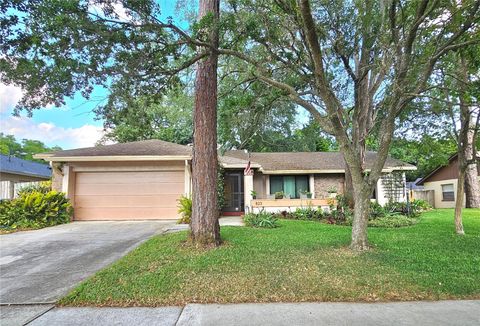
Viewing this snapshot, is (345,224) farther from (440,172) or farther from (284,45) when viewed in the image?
(440,172)

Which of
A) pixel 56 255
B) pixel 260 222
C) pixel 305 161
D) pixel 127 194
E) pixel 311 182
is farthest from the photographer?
pixel 305 161

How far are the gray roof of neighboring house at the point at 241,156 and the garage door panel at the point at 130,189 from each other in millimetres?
1315

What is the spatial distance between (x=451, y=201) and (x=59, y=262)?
23.8 meters

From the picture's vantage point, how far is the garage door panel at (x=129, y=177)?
513 inches

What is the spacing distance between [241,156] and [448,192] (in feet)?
49.5

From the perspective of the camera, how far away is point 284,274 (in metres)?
5.09

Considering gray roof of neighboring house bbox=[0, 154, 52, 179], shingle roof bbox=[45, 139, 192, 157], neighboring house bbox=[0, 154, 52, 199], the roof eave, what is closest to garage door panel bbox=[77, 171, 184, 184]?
the roof eave

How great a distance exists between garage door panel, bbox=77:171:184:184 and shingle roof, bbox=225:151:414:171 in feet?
17.4

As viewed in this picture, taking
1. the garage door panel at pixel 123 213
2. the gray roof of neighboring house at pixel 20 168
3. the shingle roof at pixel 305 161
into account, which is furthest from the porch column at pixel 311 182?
the gray roof of neighboring house at pixel 20 168

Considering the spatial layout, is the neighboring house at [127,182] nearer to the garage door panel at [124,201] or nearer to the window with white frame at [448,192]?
the garage door panel at [124,201]

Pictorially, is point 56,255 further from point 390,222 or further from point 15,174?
point 15,174

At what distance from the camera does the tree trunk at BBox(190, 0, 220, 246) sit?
6.80 m

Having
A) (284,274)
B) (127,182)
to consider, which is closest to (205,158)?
(284,274)

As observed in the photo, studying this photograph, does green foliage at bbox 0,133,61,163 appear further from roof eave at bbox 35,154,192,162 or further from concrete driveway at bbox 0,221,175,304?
concrete driveway at bbox 0,221,175,304
